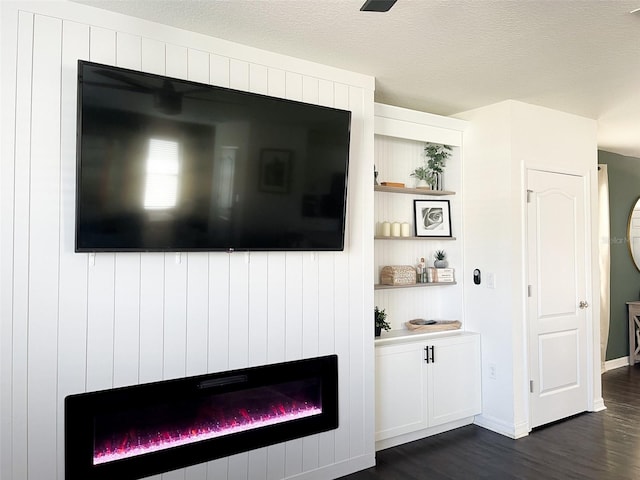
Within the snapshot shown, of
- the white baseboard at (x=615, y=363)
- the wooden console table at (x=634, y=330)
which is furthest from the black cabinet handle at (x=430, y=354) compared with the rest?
the wooden console table at (x=634, y=330)

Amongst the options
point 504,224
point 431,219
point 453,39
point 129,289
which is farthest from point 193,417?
point 504,224

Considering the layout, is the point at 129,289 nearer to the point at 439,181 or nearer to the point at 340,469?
the point at 340,469

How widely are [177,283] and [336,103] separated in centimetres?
154

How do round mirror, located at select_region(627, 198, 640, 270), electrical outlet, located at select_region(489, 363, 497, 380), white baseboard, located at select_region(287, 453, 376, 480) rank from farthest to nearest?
round mirror, located at select_region(627, 198, 640, 270)
electrical outlet, located at select_region(489, 363, 497, 380)
white baseboard, located at select_region(287, 453, 376, 480)

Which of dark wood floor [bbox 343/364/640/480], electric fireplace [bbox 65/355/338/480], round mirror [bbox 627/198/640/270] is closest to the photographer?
electric fireplace [bbox 65/355/338/480]

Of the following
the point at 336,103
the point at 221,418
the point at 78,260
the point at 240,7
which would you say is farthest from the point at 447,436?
the point at 240,7

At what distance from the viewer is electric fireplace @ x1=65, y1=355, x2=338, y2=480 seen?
→ 7.31 ft

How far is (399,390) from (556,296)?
1.63 m

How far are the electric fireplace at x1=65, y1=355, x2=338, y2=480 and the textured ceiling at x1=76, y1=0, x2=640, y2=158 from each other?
190cm

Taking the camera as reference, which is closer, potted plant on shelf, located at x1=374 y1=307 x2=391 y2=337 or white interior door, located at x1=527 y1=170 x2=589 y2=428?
potted plant on shelf, located at x1=374 y1=307 x2=391 y2=337

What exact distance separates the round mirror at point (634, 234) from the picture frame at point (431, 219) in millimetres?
3336

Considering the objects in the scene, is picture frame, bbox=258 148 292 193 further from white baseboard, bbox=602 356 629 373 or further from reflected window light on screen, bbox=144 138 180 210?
white baseboard, bbox=602 356 629 373

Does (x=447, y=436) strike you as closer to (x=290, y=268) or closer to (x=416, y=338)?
(x=416, y=338)

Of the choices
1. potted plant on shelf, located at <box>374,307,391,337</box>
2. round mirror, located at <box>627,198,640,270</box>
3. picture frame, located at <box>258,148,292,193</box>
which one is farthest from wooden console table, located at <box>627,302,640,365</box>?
picture frame, located at <box>258,148,292,193</box>
